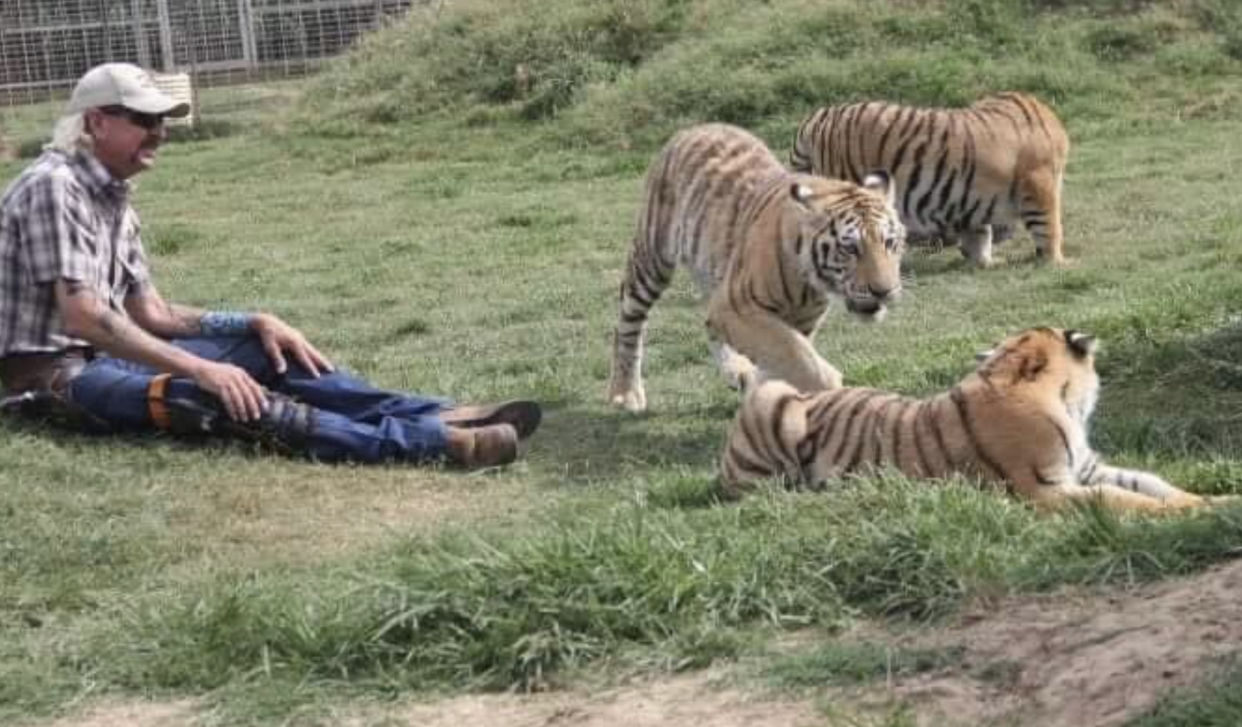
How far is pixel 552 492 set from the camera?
20.1 feet

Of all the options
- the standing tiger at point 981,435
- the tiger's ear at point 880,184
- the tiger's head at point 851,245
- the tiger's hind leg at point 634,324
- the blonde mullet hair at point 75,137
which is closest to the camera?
the standing tiger at point 981,435

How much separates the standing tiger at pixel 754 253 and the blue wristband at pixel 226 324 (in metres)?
1.64

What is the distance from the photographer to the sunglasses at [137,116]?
6238 mm

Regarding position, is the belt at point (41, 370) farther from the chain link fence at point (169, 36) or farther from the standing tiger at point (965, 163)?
the chain link fence at point (169, 36)

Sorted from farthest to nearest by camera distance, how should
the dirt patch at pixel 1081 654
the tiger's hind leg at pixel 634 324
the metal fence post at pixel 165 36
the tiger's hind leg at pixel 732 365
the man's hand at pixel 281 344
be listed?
the metal fence post at pixel 165 36, the tiger's hind leg at pixel 634 324, the tiger's hind leg at pixel 732 365, the man's hand at pixel 281 344, the dirt patch at pixel 1081 654

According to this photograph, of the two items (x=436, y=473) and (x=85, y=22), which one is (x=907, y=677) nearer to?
(x=436, y=473)

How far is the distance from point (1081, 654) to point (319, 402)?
3.50 m

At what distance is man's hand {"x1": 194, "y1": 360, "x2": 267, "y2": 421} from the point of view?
618 cm

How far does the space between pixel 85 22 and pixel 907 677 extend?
21424 millimetres

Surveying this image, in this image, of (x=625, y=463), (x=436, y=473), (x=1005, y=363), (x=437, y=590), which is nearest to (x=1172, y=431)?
(x=1005, y=363)

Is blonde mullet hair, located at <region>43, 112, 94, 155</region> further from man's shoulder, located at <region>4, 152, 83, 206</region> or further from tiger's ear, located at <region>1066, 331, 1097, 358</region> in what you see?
tiger's ear, located at <region>1066, 331, 1097, 358</region>

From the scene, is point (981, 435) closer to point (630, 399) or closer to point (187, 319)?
point (630, 399)

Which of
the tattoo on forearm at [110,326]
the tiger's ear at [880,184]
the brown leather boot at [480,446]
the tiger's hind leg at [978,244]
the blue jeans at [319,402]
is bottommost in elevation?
the tiger's hind leg at [978,244]

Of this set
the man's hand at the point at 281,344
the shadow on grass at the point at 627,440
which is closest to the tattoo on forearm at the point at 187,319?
the man's hand at the point at 281,344
